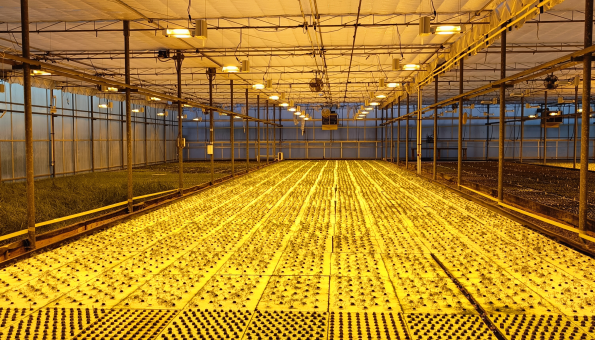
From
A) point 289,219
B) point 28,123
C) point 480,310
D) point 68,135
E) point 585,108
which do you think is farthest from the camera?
point 68,135

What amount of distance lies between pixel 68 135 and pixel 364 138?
26.3 meters

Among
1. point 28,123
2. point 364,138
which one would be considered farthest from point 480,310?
point 364,138

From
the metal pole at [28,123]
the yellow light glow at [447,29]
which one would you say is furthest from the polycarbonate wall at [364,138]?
the metal pole at [28,123]

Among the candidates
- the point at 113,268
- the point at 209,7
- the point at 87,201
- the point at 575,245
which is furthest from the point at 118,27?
the point at 575,245

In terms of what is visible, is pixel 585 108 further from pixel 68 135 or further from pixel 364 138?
pixel 364 138

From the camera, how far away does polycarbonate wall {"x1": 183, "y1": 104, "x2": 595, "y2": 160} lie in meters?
40.3

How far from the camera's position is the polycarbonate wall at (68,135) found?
2002 centimetres

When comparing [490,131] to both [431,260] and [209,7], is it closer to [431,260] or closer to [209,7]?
[209,7]

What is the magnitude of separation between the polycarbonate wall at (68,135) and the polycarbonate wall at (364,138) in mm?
8885

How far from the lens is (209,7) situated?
11141mm

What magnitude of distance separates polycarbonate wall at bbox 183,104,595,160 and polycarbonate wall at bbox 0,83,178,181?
29.2 feet

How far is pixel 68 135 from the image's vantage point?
24438 mm

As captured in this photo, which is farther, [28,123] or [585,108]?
[28,123]

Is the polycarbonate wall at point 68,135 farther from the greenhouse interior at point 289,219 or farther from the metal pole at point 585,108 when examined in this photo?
the metal pole at point 585,108
